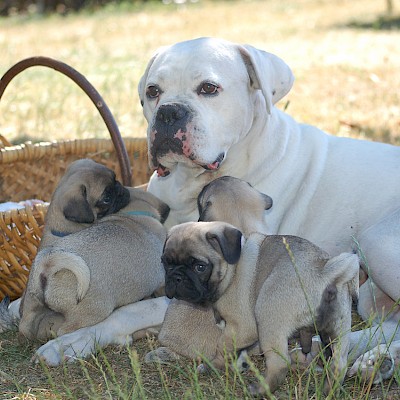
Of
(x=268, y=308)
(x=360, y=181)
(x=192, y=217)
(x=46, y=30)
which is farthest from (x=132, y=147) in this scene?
(x=46, y=30)

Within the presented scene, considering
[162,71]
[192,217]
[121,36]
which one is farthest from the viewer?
[121,36]

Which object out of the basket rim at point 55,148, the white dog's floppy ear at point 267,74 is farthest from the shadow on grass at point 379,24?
the white dog's floppy ear at point 267,74

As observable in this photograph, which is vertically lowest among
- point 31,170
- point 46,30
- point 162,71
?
point 46,30

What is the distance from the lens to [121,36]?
50.7ft

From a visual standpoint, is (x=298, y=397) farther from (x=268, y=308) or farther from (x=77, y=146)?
(x=77, y=146)

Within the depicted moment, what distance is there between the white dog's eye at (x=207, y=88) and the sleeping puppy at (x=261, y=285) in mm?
951

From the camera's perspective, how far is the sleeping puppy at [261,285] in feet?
10.6

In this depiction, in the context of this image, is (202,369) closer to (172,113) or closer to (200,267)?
(200,267)

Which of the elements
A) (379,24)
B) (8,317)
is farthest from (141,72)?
(8,317)

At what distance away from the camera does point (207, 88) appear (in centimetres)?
419

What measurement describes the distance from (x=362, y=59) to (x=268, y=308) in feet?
27.5

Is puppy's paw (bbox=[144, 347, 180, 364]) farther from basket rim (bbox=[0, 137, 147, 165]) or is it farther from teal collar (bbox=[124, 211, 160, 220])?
basket rim (bbox=[0, 137, 147, 165])

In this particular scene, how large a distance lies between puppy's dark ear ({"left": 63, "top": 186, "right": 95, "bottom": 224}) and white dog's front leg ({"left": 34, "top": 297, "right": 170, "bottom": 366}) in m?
0.49

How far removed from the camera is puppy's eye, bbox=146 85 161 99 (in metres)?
4.33
